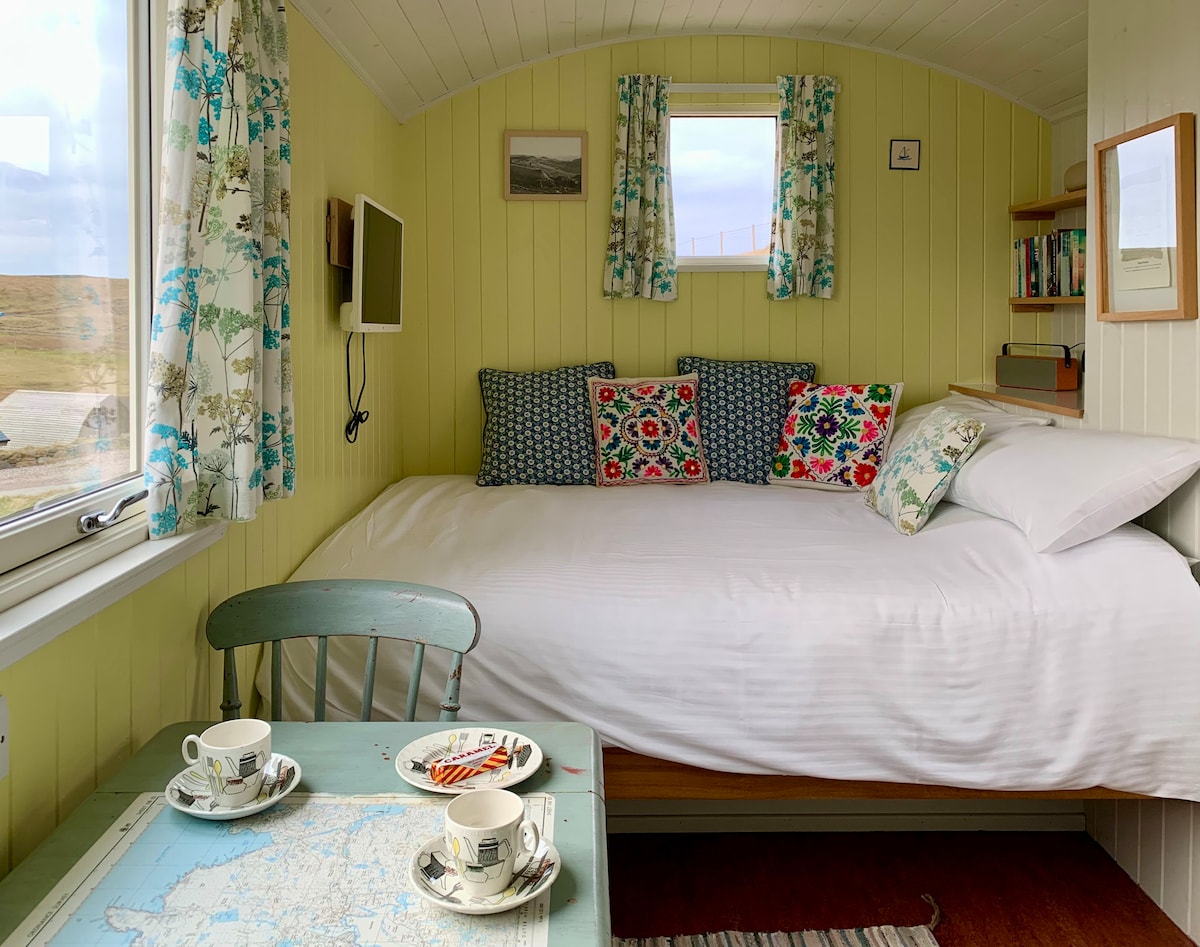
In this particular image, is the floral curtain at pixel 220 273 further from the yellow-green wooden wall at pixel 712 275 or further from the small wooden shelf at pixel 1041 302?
the small wooden shelf at pixel 1041 302

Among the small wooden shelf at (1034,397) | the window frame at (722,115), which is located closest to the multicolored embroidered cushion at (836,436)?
the small wooden shelf at (1034,397)

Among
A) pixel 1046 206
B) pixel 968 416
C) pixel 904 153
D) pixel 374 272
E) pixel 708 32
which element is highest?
pixel 708 32

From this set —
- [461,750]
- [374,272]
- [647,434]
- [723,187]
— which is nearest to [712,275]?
[723,187]

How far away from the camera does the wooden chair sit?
1637 mm

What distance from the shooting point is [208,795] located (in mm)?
1202

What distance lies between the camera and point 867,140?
3.72m

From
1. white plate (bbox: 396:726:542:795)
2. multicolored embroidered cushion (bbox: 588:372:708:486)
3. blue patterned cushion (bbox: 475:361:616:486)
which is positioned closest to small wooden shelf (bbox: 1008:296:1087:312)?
multicolored embroidered cushion (bbox: 588:372:708:486)

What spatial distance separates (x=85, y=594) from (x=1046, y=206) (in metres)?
3.30

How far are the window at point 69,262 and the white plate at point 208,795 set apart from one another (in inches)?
14.2

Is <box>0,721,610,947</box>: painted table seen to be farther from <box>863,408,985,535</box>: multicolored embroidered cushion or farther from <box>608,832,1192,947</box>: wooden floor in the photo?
<box>863,408,985,535</box>: multicolored embroidered cushion

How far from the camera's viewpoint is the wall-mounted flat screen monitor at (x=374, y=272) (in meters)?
2.67

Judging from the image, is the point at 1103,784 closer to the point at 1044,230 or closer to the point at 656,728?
the point at 656,728

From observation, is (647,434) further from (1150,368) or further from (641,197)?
(1150,368)

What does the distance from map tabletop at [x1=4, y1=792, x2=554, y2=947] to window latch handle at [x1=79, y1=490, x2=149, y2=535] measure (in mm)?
442
